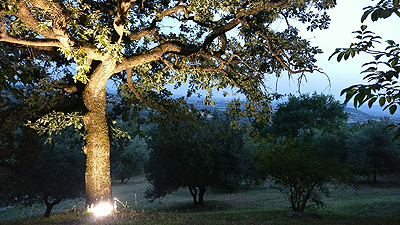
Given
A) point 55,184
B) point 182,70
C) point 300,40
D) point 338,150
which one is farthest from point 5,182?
point 338,150

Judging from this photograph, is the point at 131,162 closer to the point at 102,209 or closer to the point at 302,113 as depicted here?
the point at 302,113

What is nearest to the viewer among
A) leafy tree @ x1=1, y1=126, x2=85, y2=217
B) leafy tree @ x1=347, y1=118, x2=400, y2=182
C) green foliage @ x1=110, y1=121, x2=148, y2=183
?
leafy tree @ x1=1, y1=126, x2=85, y2=217

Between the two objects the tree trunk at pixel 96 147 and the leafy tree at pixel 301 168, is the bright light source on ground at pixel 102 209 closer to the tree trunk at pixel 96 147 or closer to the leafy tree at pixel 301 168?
the tree trunk at pixel 96 147

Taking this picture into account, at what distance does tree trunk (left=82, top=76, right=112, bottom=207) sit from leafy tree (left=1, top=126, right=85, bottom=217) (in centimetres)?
1086

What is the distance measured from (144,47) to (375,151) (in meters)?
23.1

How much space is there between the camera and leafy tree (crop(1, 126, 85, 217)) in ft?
60.2

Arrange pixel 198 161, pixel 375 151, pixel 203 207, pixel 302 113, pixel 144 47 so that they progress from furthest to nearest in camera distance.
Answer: pixel 302 113 → pixel 375 151 → pixel 203 207 → pixel 198 161 → pixel 144 47

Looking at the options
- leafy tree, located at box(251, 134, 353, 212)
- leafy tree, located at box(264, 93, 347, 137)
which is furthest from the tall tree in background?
leafy tree, located at box(264, 93, 347, 137)

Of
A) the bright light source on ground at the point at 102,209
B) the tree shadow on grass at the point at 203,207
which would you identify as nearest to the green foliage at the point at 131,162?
the tree shadow on grass at the point at 203,207

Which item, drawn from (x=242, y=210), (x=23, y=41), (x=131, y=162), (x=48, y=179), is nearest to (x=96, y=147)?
(x=23, y=41)

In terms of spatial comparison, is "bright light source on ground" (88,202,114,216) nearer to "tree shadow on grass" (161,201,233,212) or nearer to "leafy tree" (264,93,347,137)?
"tree shadow on grass" (161,201,233,212)

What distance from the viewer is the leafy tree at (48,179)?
1834cm

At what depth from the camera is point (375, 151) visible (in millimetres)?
25266

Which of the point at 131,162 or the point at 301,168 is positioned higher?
the point at 301,168
